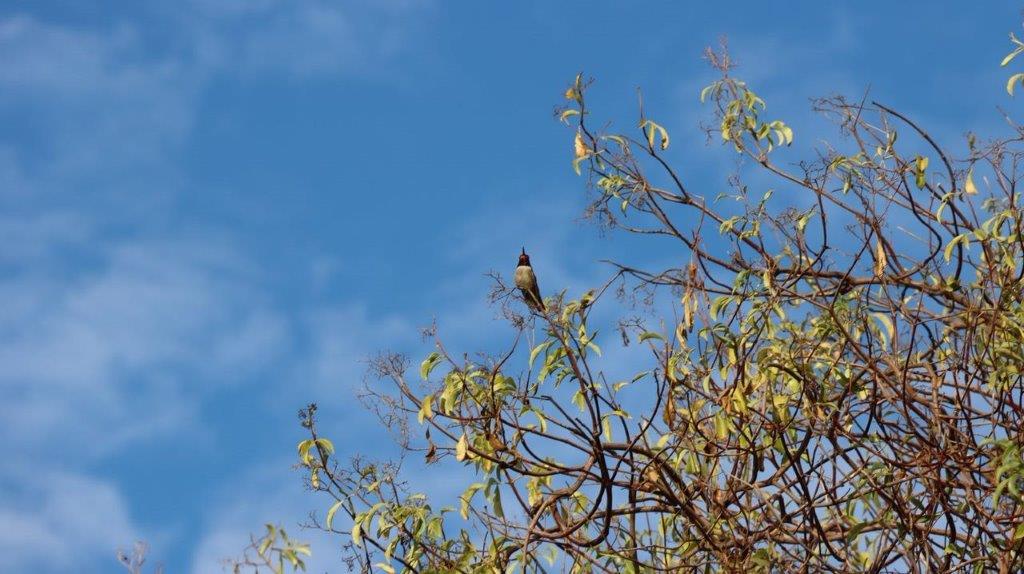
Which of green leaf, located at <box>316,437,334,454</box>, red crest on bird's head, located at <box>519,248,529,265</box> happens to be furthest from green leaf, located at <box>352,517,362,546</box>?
red crest on bird's head, located at <box>519,248,529,265</box>

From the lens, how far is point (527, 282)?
6328mm

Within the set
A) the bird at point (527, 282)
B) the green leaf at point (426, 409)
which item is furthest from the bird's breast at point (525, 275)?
the green leaf at point (426, 409)

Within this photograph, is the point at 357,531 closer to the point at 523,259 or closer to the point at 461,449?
the point at 461,449

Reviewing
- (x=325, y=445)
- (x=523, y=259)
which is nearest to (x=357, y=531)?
(x=325, y=445)

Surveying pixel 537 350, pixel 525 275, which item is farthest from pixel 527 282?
pixel 537 350

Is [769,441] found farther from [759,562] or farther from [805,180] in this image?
[805,180]

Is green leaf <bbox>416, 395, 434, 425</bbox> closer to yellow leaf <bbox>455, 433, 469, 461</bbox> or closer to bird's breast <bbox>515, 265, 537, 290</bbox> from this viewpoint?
yellow leaf <bbox>455, 433, 469, 461</bbox>

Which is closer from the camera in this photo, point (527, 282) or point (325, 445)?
point (325, 445)

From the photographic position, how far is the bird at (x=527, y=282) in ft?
15.8

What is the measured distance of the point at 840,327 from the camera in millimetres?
4715

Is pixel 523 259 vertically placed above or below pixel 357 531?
above

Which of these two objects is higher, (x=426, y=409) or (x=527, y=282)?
(x=527, y=282)

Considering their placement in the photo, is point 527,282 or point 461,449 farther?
point 527,282

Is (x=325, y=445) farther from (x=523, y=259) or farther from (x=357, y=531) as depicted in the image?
(x=523, y=259)
